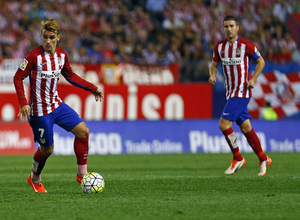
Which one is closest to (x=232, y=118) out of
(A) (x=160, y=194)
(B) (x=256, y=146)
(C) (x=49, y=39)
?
(B) (x=256, y=146)

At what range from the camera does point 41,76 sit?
8.44 metres

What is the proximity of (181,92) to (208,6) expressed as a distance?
5144 mm

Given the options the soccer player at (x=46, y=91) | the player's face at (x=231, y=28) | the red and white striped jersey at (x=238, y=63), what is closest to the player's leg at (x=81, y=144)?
the soccer player at (x=46, y=91)

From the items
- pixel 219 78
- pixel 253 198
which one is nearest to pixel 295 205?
pixel 253 198

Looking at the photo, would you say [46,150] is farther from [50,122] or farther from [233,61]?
[233,61]

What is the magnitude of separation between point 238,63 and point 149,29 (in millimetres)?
11868

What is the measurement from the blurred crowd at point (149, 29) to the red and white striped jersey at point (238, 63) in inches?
346

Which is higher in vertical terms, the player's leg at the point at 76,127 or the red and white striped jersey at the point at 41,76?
the red and white striped jersey at the point at 41,76

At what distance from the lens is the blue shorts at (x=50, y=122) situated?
8484 mm

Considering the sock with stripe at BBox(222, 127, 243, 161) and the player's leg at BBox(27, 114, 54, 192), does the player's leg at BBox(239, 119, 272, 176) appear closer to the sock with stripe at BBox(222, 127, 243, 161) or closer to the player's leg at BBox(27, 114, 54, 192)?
the sock with stripe at BBox(222, 127, 243, 161)

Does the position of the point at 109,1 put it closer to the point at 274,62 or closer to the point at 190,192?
the point at 274,62

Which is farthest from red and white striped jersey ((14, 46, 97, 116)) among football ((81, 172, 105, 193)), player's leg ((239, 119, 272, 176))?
player's leg ((239, 119, 272, 176))

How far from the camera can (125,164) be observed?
46.3 feet

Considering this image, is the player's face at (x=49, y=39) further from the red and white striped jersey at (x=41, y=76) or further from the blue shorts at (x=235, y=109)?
the blue shorts at (x=235, y=109)
